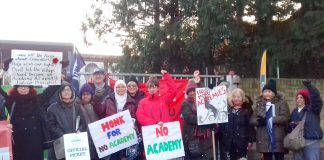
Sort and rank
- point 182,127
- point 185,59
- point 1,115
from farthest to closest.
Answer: point 185,59 < point 182,127 < point 1,115

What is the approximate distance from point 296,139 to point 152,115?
2.30 m

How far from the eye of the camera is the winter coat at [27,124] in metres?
7.15

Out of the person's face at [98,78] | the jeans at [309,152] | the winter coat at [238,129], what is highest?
the person's face at [98,78]

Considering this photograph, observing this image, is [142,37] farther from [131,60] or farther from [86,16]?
[86,16]

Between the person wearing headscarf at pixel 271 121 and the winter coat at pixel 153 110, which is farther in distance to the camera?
the person wearing headscarf at pixel 271 121

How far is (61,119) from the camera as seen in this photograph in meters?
7.20

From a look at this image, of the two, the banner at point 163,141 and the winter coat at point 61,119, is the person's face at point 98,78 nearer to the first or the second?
the winter coat at point 61,119

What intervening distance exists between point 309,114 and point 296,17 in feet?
12.1

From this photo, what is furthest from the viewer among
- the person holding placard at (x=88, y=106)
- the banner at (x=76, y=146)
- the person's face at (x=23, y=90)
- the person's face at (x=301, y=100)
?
the person's face at (x=301, y=100)

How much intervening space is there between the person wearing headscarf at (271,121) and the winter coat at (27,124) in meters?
3.40

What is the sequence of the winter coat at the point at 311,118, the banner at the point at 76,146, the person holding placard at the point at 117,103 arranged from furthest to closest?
1. the winter coat at the point at 311,118
2. the person holding placard at the point at 117,103
3. the banner at the point at 76,146

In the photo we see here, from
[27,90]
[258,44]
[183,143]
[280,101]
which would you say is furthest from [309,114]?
[27,90]

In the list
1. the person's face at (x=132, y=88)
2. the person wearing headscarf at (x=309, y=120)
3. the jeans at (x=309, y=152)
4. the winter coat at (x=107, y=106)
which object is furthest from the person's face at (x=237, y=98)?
the winter coat at (x=107, y=106)

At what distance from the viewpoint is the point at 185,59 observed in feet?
42.4
